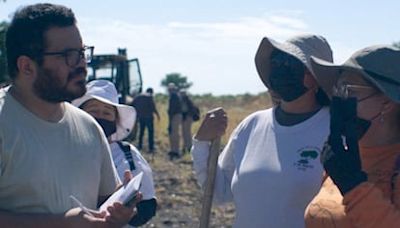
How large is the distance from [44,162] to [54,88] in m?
0.32

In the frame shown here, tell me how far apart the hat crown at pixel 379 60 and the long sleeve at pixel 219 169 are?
1.35 meters

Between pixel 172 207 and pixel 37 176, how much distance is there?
10.3 meters

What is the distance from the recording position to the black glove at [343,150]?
13.7 feet

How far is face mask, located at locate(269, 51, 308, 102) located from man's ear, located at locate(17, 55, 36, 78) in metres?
1.37

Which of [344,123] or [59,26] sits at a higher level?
[59,26]

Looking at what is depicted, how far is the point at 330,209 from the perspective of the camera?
432 centimetres

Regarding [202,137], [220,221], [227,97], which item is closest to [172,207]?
[220,221]

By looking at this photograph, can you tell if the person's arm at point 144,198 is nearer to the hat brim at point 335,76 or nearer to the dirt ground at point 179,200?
the hat brim at point 335,76

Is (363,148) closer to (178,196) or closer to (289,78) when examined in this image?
(289,78)

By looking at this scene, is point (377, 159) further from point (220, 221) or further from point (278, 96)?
point (220, 221)

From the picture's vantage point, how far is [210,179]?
221 inches

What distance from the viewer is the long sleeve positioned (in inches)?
223

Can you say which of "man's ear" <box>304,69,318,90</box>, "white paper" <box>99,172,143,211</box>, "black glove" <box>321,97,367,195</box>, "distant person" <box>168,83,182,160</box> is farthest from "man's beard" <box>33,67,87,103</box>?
"distant person" <box>168,83,182,160</box>

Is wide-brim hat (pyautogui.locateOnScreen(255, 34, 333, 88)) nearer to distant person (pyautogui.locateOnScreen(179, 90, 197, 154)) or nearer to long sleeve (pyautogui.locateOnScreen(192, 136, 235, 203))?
long sleeve (pyautogui.locateOnScreen(192, 136, 235, 203))
